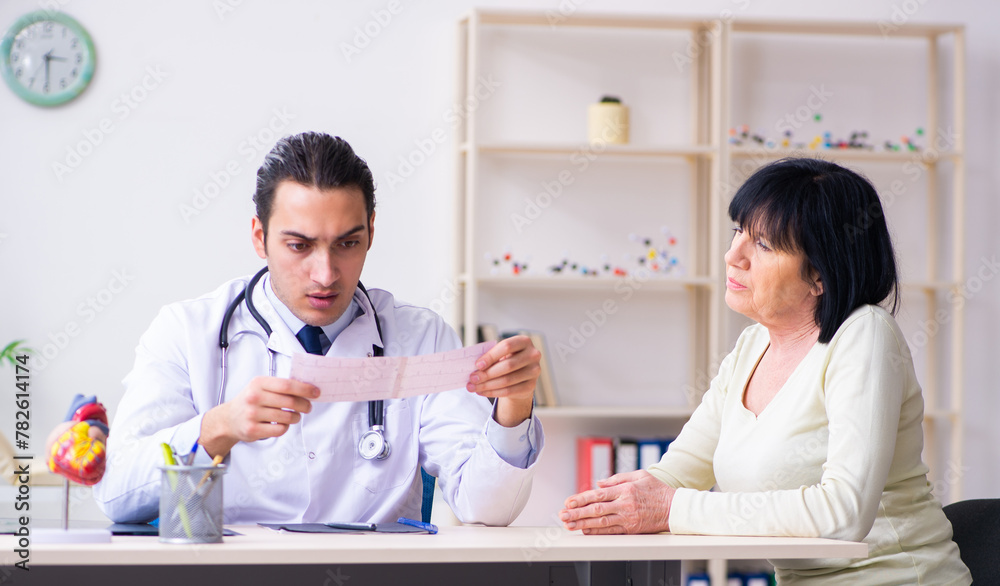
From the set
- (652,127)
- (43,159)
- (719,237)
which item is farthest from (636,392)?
(43,159)

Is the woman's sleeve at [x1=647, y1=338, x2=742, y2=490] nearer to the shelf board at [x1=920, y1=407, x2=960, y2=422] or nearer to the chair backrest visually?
the chair backrest

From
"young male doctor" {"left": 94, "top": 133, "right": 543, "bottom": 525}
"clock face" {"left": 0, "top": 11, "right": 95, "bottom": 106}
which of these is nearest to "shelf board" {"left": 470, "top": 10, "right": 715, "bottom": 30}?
"clock face" {"left": 0, "top": 11, "right": 95, "bottom": 106}

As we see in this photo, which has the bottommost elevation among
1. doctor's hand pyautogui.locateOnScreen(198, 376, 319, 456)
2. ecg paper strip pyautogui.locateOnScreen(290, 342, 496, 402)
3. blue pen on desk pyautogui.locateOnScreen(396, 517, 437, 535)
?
blue pen on desk pyautogui.locateOnScreen(396, 517, 437, 535)

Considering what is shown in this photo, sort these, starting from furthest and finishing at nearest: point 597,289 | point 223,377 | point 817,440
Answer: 1. point 597,289
2. point 223,377
3. point 817,440

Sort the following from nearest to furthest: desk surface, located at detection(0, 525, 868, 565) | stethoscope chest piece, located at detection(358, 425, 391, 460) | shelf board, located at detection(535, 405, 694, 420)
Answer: desk surface, located at detection(0, 525, 868, 565), stethoscope chest piece, located at detection(358, 425, 391, 460), shelf board, located at detection(535, 405, 694, 420)

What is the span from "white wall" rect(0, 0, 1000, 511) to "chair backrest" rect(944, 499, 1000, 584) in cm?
223

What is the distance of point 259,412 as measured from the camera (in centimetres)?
136

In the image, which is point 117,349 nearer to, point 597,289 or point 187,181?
point 187,181

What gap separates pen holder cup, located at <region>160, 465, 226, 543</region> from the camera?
116 cm

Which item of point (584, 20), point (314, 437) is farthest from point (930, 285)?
point (314, 437)

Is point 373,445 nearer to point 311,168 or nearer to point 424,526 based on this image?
point 424,526

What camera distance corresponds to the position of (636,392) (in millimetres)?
3684

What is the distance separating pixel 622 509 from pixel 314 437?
0.64 meters

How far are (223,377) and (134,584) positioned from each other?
50cm
